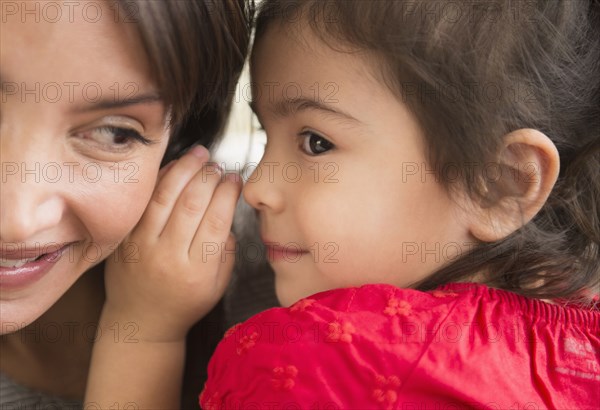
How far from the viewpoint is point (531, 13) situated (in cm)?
112

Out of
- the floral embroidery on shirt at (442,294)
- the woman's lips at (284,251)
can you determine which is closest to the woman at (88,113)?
the woman's lips at (284,251)

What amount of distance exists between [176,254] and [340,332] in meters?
0.37

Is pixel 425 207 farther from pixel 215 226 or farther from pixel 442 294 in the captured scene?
pixel 215 226

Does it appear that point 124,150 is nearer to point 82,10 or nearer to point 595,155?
point 82,10

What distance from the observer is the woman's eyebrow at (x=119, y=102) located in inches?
40.1

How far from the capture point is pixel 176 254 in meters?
1.26

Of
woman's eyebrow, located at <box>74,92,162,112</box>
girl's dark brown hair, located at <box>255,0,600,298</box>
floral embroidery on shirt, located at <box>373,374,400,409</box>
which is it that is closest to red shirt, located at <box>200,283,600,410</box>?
floral embroidery on shirt, located at <box>373,374,400,409</box>

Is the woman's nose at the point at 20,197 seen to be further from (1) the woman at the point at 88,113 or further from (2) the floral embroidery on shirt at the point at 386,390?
(2) the floral embroidery on shirt at the point at 386,390

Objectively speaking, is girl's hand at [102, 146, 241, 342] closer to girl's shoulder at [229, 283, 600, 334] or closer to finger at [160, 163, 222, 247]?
finger at [160, 163, 222, 247]

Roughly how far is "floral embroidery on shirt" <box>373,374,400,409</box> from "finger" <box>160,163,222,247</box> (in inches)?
16.9

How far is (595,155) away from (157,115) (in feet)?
2.15

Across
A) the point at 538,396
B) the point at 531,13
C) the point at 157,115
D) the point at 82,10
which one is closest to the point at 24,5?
the point at 82,10

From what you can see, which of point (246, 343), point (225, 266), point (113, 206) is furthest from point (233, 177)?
point (246, 343)

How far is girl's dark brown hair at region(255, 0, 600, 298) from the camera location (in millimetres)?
1094
